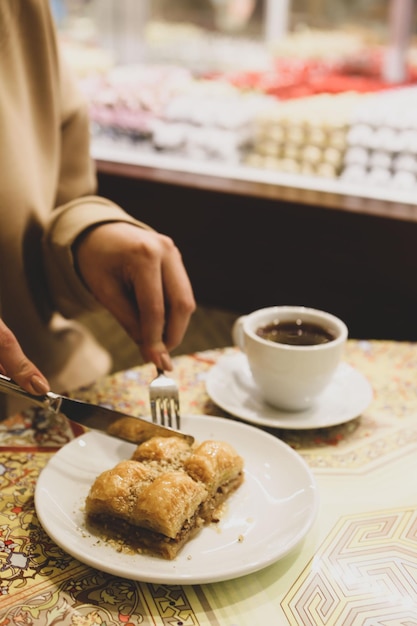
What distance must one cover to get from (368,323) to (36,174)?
1206mm

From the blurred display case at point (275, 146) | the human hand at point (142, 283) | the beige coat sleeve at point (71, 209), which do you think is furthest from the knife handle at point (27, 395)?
the blurred display case at point (275, 146)

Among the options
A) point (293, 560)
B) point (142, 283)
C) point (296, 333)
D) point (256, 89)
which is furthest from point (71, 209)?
point (256, 89)

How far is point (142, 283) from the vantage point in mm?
1188

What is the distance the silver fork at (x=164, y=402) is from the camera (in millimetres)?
1046

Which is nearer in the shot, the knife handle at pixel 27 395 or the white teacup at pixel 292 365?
the knife handle at pixel 27 395

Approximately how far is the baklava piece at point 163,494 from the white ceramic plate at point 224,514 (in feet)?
0.06

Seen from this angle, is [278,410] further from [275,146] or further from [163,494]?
[275,146]

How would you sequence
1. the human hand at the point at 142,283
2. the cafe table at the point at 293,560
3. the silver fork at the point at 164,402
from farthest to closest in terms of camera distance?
the human hand at the point at 142,283, the silver fork at the point at 164,402, the cafe table at the point at 293,560

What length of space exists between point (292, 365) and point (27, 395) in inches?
16.5

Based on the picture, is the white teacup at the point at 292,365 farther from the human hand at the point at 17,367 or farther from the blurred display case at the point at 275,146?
the blurred display case at the point at 275,146

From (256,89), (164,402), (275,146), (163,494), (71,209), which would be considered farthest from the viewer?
(256,89)

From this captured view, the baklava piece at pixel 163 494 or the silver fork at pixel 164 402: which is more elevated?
the baklava piece at pixel 163 494

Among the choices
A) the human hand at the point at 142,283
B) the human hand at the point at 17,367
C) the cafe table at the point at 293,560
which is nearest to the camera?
the cafe table at the point at 293,560

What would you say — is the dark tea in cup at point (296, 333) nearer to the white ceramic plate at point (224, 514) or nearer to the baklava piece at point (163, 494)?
the white ceramic plate at point (224, 514)
